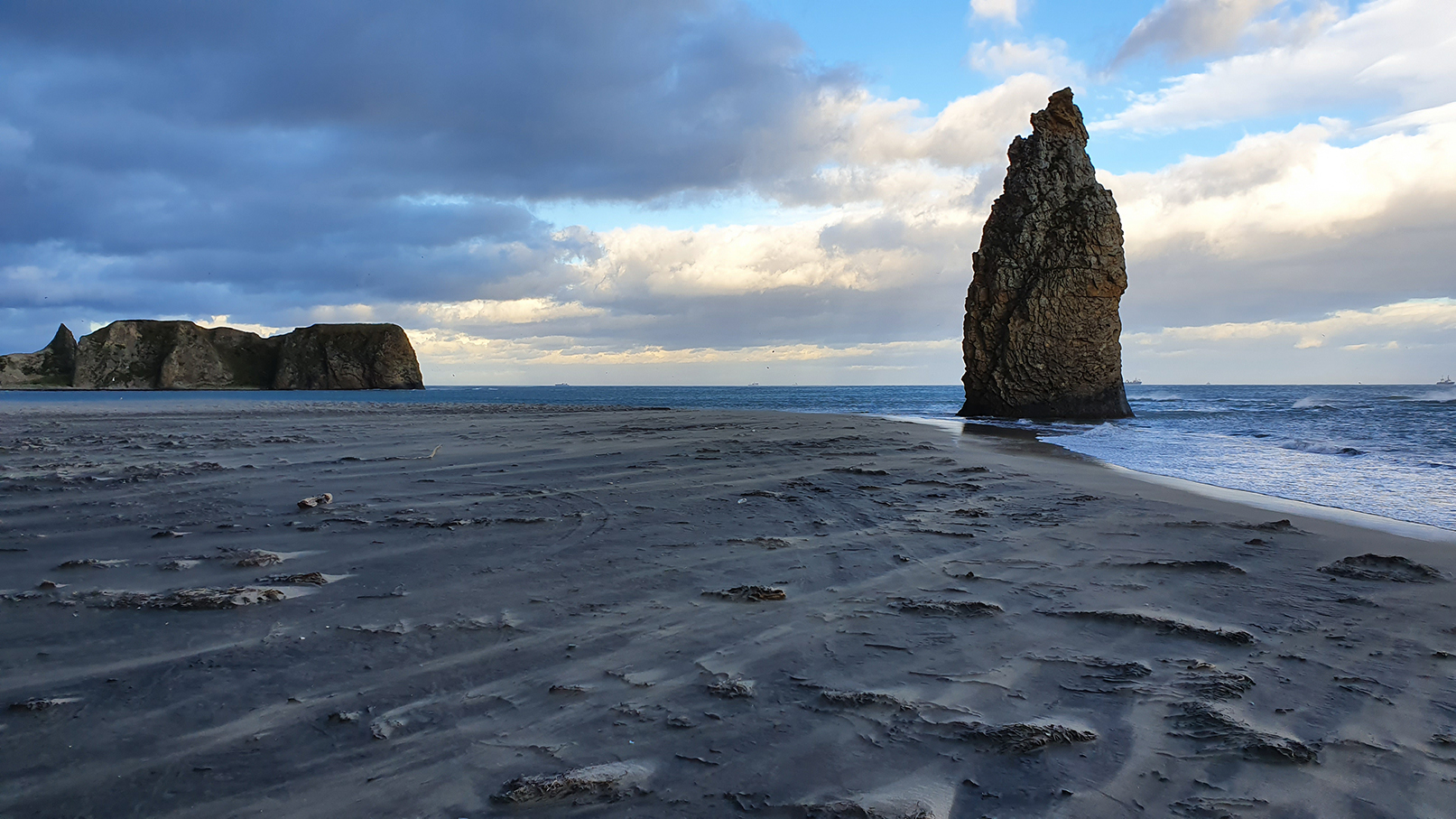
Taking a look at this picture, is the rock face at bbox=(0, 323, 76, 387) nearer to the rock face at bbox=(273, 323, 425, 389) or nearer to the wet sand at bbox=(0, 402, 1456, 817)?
the rock face at bbox=(273, 323, 425, 389)

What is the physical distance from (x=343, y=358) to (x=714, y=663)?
11390 cm

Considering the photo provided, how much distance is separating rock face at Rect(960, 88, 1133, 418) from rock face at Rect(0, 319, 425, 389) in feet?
327

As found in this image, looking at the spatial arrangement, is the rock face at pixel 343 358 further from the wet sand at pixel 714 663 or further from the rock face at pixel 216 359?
the wet sand at pixel 714 663

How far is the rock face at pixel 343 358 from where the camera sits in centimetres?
9906

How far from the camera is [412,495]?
7.36 metres

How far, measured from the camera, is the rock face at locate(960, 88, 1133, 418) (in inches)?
989

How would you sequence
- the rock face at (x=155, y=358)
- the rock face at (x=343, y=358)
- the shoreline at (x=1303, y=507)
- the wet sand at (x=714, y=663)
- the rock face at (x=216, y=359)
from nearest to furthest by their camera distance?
the wet sand at (x=714, y=663) < the shoreline at (x=1303, y=507) < the rock face at (x=155, y=358) < the rock face at (x=216, y=359) < the rock face at (x=343, y=358)

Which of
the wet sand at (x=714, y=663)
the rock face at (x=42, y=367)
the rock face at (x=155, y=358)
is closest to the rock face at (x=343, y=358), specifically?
the rock face at (x=155, y=358)

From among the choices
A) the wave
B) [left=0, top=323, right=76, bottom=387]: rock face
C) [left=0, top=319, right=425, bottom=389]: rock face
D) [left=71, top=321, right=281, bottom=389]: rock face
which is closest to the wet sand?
the wave

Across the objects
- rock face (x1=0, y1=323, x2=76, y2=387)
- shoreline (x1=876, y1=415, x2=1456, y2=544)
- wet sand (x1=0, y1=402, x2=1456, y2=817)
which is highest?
rock face (x1=0, y1=323, x2=76, y2=387)

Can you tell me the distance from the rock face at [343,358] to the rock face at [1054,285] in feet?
327

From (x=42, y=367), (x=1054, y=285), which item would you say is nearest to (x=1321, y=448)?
(x=1054, y=285)

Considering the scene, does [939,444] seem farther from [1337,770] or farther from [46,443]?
[46,443]

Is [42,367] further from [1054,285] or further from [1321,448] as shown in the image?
[1321,448]
